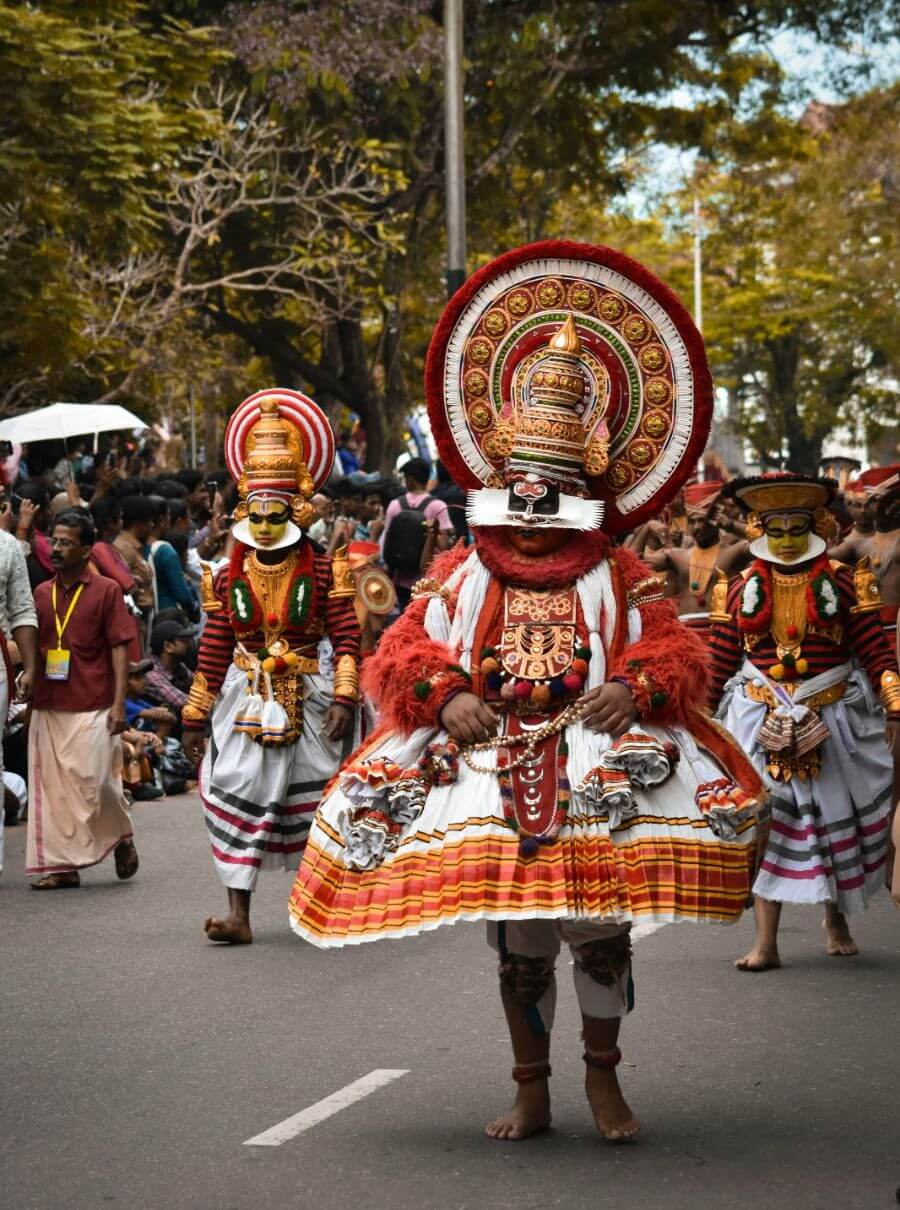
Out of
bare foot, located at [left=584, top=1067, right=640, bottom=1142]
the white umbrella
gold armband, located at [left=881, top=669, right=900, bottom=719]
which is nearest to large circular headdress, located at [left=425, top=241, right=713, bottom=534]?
bare foot, located at [left=584, top=1067, right=640, bottom=1142]

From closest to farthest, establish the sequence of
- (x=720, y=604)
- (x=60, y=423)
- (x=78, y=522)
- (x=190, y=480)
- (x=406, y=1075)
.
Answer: (x=406, y=1075) < (x=720, y=604) < (x=78, y=522) < (x=60, y=423) < (x=190, y=480)

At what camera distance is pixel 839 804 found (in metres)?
8.68

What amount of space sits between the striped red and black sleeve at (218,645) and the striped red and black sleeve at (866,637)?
8.78 feet

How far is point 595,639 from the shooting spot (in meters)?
5.98

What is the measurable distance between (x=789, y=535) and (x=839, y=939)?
175 centimetres

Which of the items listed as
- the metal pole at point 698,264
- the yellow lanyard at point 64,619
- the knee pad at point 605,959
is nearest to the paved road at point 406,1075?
the knee pad at point 605,959

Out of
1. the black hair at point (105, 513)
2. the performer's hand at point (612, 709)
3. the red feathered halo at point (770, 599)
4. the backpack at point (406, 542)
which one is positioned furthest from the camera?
the backpack at point (406, 542)

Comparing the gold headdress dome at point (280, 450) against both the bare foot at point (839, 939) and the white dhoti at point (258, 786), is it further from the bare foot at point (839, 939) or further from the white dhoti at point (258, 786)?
the bare foot at point (839, 939)

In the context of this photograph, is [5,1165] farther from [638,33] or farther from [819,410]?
[819,410]

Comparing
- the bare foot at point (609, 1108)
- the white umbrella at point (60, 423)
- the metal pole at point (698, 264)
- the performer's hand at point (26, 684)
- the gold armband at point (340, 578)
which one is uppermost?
the metal pole at point (698, 264)

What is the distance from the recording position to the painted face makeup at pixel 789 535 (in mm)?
8570

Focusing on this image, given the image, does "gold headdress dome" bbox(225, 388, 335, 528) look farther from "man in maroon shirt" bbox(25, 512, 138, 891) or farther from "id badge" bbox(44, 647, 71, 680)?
"id badge" bbox(44, 647, 71, 680)

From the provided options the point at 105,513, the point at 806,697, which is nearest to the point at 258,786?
the point at 806,697

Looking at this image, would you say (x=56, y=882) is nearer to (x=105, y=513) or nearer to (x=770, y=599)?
(x=770, y=599)
